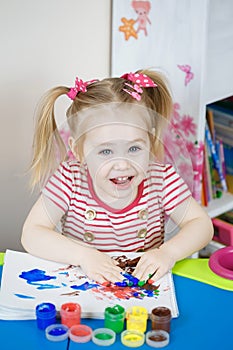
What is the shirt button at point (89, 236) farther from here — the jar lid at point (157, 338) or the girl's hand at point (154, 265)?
the jar lid at point (157, 338)

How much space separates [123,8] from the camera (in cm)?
167

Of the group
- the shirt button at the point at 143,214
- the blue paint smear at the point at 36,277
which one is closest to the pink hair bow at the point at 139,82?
the shirt button at the point at 143,214

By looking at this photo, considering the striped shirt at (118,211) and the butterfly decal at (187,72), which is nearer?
the striped shirt at (118,211)

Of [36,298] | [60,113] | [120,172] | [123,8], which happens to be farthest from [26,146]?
[36,298]

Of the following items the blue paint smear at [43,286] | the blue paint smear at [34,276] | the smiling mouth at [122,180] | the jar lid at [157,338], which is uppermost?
the smiling mouth at [122,180]

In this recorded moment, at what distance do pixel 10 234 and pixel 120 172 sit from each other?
0.60m

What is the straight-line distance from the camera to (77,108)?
3.97 ft

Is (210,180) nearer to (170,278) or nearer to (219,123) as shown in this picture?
(219,123)

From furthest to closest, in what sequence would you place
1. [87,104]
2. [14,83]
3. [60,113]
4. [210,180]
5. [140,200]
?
[210,180] → [60,113] → [14,83] → [140,200] → [87,104]

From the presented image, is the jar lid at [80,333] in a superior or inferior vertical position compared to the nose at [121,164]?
inferior

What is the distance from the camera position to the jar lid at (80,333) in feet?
3.22

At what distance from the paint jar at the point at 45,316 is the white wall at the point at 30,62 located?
637 millimetres

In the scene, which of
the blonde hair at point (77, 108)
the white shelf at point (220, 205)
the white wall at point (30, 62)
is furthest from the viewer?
the white shelf at point (220, 205)

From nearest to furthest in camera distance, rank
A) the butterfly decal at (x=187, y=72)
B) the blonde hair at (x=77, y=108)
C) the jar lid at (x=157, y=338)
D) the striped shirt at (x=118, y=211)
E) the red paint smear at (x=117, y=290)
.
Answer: the jar lid at (x=157, y=338) < the red paint smear at (x=117, y=290) < the blonde hair at (x=77, y=108) < the striped shirt at (x=118, y=211) < the butterfly decal at (x=187, y=72)
